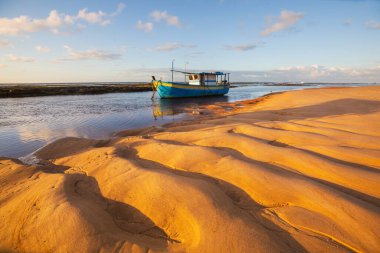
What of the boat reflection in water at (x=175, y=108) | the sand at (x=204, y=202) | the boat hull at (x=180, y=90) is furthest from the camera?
the boat hull at (x=180, y=90)

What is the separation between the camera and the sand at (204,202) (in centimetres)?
236

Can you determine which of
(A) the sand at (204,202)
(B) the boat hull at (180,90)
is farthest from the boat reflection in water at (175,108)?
(A) the sand at (204,202)

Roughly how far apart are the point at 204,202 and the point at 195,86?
3050cm

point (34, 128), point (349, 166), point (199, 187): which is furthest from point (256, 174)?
point (34, 128)

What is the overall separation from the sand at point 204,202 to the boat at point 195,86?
26060 mm

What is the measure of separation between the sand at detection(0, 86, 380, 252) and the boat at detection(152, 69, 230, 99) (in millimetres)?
26060

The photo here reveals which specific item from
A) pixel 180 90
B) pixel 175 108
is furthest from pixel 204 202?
pixel 180 90

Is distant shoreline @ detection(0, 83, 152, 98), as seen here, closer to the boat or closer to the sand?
the boat

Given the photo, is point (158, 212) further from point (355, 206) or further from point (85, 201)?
point (355, 206)

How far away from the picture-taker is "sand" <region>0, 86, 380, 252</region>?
7.75 feet

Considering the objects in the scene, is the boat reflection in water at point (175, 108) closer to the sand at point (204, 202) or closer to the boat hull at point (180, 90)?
the boat hull at point (180, 90)

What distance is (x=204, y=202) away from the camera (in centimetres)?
290

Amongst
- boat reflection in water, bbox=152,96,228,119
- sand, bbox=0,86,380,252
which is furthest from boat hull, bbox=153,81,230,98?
sand, bbox=0,86,380,252

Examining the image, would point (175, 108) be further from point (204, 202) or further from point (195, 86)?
point (204, 202)
